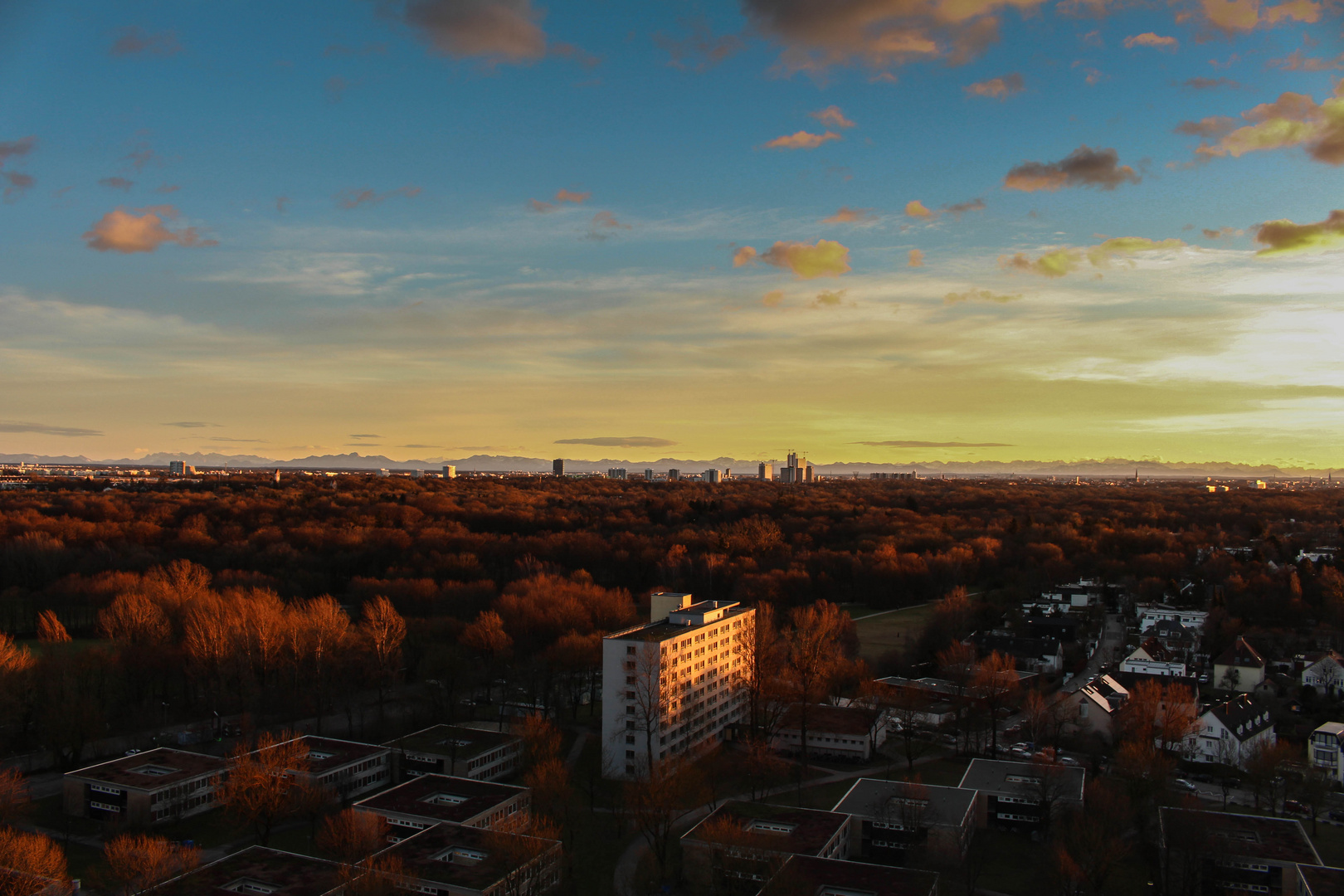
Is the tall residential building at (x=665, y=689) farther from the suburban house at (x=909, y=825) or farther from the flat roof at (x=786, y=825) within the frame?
the suburban house at (x=909, y=825)

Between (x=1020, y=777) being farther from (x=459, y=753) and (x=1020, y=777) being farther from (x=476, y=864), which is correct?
(x=459, y=753)

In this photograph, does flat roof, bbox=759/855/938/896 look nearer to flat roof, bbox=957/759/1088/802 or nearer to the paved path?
the paved path

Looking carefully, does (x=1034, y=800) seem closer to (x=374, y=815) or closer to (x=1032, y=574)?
(x=374, y=815)

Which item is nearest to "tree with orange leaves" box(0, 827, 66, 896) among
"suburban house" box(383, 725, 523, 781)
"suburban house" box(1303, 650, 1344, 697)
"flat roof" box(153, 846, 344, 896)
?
"flat roof" box(153, 846, 344, 896)

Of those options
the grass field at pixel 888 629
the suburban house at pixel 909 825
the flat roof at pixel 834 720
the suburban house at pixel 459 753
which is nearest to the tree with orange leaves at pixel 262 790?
the suburban house at pixel 459 753

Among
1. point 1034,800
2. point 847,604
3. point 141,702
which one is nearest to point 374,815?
point 1034,800

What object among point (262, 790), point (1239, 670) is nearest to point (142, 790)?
point (262, 790)
